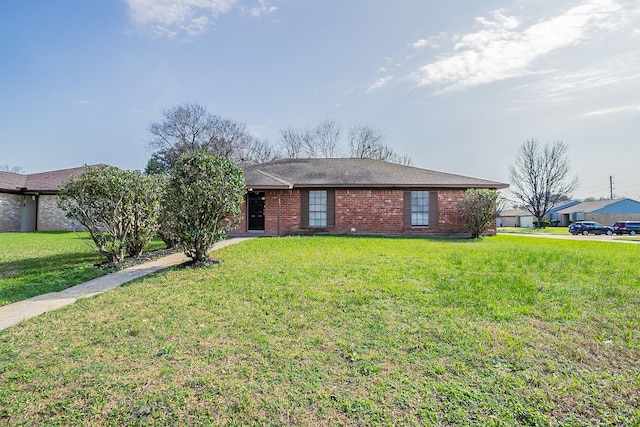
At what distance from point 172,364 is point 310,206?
11.7 m

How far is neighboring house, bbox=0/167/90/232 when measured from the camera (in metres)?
18.2

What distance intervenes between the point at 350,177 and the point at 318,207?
7.21 feet

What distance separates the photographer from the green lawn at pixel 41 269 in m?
5.34

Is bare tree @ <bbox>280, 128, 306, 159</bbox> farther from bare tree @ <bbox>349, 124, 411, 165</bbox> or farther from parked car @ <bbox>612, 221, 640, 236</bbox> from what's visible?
parked car @ <bbox>612, 221, 640, 236</bbox>

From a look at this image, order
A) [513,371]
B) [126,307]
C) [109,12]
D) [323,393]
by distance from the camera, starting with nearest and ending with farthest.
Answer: [323,393] → [513,371] → [126,307] → [109,12]

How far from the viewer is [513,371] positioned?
2719 mm

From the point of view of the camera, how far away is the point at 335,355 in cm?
297

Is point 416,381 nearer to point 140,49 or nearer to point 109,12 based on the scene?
point 109,12

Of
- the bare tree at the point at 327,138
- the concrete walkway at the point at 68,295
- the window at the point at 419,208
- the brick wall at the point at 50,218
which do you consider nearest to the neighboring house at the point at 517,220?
the bare tree at the point at 327,138

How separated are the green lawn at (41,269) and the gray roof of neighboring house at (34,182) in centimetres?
951

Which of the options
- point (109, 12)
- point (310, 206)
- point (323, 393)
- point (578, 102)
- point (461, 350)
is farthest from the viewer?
point (310, 206)

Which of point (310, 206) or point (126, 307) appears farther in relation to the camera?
point (310, 206)

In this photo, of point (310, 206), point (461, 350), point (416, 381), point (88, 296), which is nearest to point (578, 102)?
point (310, 206)

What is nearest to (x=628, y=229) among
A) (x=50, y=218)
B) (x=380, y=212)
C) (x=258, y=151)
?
(x=380, y=212)
